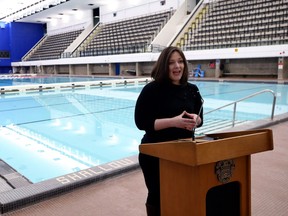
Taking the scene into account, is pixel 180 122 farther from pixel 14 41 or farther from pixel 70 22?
Result: pixel 14 41

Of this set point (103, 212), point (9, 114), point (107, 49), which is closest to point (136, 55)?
point (107, 49)

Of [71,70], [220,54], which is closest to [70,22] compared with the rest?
[71,70]

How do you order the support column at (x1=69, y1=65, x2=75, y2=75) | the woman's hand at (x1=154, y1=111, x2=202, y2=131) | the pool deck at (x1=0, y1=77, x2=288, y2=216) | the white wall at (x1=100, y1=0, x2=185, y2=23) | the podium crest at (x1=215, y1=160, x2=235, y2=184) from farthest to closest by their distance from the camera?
1. the support column at (x1=69, y1=65, x2=75, y2=75)
2. the white wall at (x1=100, y1=0, x2=185, y2=23)
3. the pool deck at (x1=0, y1=77, x2=288, y2=216)
4. the woman's hand at (x1=154, y1=111, x2=202, y2=131)
5. the podium crest at (x1=215, y1=160, x2=235, y2=184)

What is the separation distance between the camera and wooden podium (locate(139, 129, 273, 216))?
1.23 meters

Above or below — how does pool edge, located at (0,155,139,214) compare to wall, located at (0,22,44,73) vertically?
below

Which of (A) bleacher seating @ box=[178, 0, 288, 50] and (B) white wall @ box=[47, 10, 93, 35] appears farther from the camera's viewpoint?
(B) white wall @ box=[47, 10, 93, 35]

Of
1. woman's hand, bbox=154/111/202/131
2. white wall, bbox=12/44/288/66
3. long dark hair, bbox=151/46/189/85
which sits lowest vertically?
woman's hand, bbox=154/111/202/131

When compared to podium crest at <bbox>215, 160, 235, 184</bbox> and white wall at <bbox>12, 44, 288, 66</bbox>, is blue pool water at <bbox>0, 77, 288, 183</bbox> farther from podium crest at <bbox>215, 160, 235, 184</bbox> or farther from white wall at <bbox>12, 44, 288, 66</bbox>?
white wall at <bbox>12, 44, 288, 66</bbox>

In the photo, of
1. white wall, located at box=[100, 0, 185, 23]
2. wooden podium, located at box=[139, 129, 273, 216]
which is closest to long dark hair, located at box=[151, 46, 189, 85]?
wooden podium, located at box=[139, 129, 273, 216]

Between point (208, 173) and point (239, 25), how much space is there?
17.2 meters

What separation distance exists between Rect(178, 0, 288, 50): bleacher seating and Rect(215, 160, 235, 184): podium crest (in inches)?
569

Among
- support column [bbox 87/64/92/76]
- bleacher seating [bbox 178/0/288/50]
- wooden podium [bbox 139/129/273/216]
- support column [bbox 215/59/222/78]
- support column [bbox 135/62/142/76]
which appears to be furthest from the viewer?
support column [bbox 87/64/92/76]

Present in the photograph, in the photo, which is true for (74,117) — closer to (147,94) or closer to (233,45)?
(147,94)

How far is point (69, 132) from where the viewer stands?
5539 millimetres
